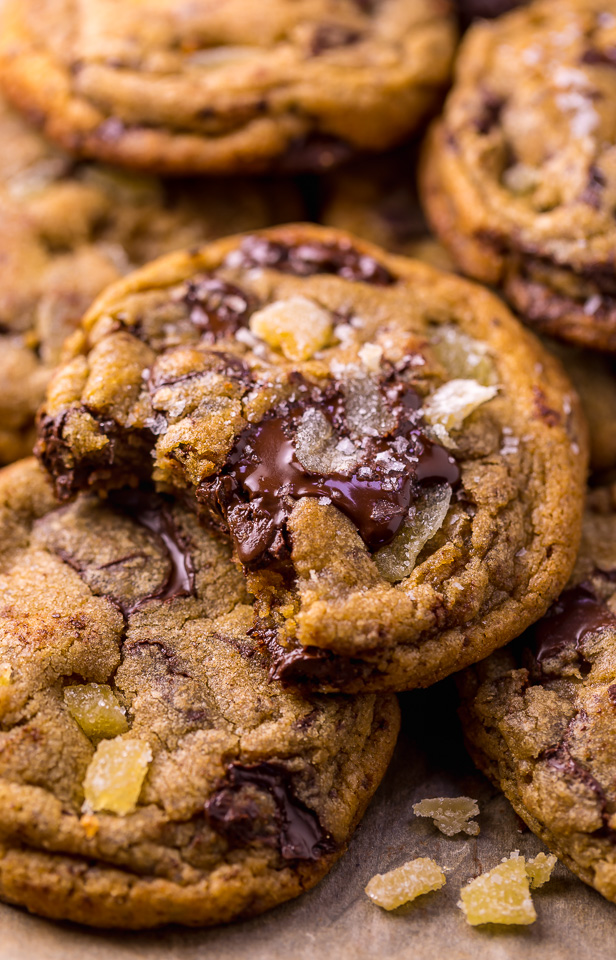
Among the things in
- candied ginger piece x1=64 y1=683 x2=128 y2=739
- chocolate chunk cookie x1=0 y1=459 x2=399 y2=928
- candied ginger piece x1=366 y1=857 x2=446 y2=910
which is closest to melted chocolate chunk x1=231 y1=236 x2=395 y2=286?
chocolate chunk cookie x1=0 y1=459 x2=399 y2=928

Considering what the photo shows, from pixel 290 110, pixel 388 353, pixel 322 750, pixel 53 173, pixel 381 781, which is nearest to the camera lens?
pixel 322 750

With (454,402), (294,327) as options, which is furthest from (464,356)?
(294,327)

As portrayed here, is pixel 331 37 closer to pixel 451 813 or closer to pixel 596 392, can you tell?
pixel 596 392

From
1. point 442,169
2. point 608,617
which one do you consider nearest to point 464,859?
point 608,617

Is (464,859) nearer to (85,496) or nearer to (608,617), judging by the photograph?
(608,617)

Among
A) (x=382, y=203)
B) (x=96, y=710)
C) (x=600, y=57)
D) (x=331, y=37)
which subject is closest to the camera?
(x=96, y=710)

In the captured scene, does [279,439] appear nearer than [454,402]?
Yes

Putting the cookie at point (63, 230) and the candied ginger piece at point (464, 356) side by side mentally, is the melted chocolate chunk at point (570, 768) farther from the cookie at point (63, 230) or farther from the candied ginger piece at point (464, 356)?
the cookie at point (63, 230)
